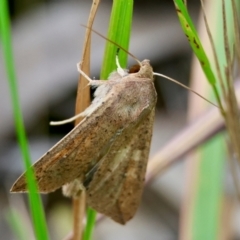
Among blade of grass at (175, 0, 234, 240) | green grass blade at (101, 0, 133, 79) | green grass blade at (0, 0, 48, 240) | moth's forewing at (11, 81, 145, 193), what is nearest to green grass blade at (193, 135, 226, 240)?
blade of grass at (175, 0, 234, 240)

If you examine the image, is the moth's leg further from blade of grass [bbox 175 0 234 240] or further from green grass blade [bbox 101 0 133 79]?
blade of grass [bbox 175 0 234 240]

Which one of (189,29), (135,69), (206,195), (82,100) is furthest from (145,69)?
(206,195)

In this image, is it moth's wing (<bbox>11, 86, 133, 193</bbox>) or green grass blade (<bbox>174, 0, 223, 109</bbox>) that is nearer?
green grass blade (<bbox>174, 0, 223, 109</bbox>)

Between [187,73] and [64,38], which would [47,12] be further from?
[187,73]

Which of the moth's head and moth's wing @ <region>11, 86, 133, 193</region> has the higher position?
the moth's head

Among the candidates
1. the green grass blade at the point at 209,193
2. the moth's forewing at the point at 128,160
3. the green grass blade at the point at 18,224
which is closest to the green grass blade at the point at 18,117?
the moth's forewing at the point at 128,160

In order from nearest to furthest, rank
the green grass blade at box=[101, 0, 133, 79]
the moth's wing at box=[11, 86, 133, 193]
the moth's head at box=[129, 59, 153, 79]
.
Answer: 1. the green grass blade at box=[101, 0, 133, 79]
2. the moth's wing at box=[11, 86, 133, 193]
3. the moth's head at box=[129, 59, 153, 79]

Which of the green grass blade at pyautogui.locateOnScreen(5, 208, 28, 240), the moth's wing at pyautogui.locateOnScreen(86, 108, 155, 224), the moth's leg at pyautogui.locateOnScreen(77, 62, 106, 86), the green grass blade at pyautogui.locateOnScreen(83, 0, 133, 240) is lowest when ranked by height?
the green grass blade at pyautogui.locateOnScreen(5, 208, 28, 240)
